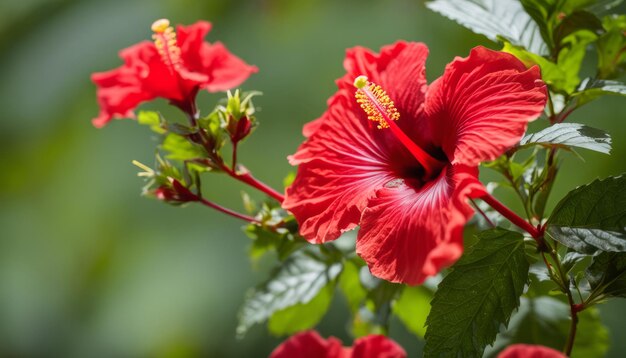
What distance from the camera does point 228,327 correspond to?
5.44ft

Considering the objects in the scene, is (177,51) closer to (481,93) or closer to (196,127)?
(196,127)

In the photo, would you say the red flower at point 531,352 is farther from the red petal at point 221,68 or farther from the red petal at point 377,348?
the red petal at point 221,68

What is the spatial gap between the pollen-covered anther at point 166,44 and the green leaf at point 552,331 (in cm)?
40

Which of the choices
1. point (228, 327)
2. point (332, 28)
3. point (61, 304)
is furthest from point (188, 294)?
point (332, 28)

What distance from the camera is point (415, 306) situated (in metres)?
0.82

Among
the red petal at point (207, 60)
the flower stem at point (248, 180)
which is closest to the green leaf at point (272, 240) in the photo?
the flower stem at point (248, 180)

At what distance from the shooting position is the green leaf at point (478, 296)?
50 centimetres

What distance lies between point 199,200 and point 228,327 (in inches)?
41.9

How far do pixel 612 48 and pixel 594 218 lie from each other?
213mm

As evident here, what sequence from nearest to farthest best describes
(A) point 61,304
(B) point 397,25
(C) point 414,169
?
(C) point 414,169, (B) point 397,25, (A) point 61,304

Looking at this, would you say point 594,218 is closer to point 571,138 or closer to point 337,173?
point 571,138

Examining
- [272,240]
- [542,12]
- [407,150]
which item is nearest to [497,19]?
[542,12]

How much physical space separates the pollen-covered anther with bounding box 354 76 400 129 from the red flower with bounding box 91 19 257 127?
0.45 ft

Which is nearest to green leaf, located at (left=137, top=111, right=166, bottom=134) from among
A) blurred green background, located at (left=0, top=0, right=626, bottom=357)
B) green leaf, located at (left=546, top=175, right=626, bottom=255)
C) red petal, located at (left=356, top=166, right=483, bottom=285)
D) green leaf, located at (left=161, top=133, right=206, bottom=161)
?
green leaf, located at (left=161, top=133, right=206, bottom=161)
